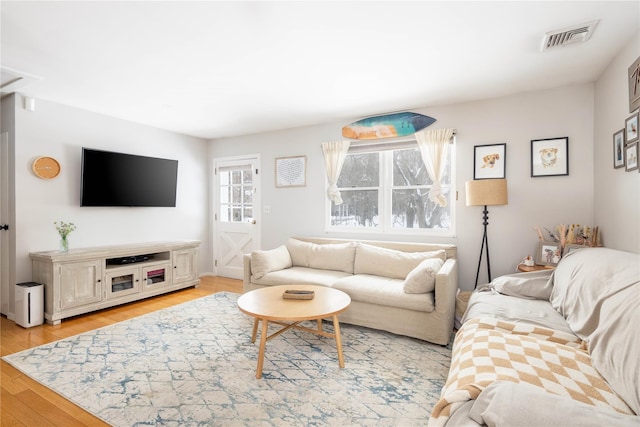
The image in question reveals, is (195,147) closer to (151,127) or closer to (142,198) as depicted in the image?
(151,127)

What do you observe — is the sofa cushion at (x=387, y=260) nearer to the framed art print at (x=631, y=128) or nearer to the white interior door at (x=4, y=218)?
the framed art print at (x=631, y=128)

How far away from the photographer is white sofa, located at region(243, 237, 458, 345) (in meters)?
2.76

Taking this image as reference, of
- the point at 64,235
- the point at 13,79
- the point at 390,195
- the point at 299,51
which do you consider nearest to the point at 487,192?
the point at 390,195

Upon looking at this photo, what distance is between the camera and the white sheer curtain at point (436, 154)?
3.61m

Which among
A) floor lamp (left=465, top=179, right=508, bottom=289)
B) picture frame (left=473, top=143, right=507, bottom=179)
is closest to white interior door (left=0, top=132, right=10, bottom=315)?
floor lamp (left=465, top=179, right=508, bottom=289)

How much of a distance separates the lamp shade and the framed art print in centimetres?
97

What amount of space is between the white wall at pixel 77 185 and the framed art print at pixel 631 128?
5.38 metres

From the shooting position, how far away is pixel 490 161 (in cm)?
343

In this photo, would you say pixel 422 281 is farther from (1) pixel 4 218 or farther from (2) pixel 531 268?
(1) pixel 4 218

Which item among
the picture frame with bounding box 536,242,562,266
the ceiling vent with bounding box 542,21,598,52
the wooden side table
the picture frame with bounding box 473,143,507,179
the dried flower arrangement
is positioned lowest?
the wooden side table

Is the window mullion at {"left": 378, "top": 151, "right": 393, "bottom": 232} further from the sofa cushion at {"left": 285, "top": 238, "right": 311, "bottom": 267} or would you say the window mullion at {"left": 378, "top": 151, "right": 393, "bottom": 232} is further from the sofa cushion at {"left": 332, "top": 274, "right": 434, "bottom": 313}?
the sofa cushion at {"left": 285, "top": 238, "right": 311, "bottom": 267}

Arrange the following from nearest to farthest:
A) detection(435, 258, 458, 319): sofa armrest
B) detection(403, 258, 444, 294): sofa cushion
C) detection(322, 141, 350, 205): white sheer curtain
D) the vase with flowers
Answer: detection(435, 258, 458, 319): sofa armrest
detection(403, 258, 444, 294): sofa cushion
the vase with flowers
detection(322, 141, 350, 205): white sheer curtain

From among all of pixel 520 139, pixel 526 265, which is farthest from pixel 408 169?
pixel 526 265

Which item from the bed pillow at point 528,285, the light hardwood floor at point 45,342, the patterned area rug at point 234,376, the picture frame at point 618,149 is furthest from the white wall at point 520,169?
the light hardwood floor at point 45,342
